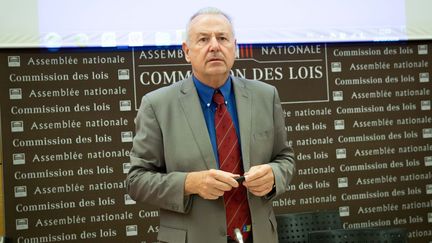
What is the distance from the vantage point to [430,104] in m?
4.69

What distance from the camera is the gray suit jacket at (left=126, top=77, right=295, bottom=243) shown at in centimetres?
197

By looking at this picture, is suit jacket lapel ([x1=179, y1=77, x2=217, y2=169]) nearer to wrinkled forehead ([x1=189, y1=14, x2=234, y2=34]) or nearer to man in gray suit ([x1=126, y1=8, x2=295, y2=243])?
man in gray suit ([x1=126, y1=8, x2=295, y2=243])

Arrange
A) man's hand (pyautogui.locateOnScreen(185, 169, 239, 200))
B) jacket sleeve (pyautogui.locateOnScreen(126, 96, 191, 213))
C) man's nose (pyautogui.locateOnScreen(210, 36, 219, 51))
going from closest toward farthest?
man's hand (pyautogui.locateOnScreen(185, 169, 239, 200)), jacket sleeve (pyautogui.locateOnScreen(126, 96, 191, 213)), man's nose (pyautogui.locateOnScreen(210, 36, 219, 51))

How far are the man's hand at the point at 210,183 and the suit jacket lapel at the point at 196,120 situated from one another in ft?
0.34

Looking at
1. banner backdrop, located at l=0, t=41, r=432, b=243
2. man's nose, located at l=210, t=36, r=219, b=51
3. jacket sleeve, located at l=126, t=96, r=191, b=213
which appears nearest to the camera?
jacket sleeve, located at l=126, t=96, r=191, b=213

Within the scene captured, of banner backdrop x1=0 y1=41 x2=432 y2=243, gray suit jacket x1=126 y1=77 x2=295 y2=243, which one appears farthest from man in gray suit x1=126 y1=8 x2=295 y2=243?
banner backdrop x1=0 y1=41 x2=432 y2=243

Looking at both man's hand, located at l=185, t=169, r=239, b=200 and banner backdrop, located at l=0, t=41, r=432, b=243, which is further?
banner backdrop, located at l=0, t=41, r=432, b=243

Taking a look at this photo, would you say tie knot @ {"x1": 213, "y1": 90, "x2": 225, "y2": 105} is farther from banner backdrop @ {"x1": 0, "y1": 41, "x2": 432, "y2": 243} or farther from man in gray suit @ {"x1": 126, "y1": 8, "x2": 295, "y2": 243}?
banner backdrop @ {"x1": 0, "y1": 41, "x2": 432, "y2": 243}

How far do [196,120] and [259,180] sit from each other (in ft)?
1.20

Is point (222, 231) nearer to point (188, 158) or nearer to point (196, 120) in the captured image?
point (188, 158)

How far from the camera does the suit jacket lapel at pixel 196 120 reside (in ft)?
6.54

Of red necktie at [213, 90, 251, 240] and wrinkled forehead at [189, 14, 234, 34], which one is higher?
wrinkled forehead at [189, 14, 234, 34]

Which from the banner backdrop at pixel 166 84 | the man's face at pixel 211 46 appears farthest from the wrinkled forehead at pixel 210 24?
the banner backdrop at pixel 166 84

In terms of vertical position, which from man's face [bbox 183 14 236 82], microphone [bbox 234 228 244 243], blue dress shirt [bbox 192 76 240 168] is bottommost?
microphone [bbox 234 228 244 243]
